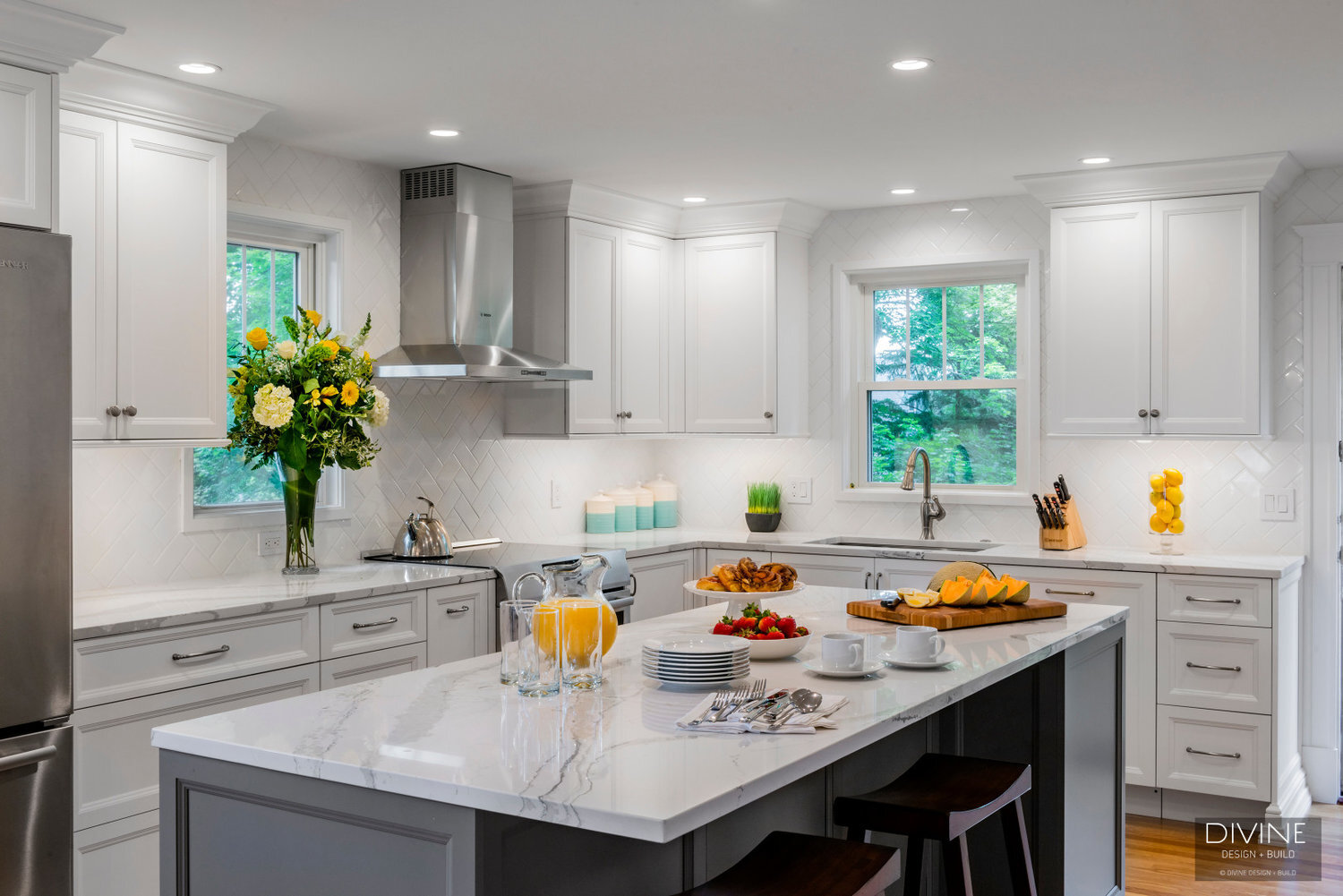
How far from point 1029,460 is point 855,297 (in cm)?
112

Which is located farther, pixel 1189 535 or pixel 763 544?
pixel 763 544

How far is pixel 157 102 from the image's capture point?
3.43m

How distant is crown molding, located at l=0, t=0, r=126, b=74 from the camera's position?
9.06 ft

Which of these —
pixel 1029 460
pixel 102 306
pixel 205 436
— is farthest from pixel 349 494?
pixel 1029 460

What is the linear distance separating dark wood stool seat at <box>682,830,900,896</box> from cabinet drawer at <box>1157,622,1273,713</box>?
2.78m

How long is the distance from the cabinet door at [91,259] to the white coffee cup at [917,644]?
2253mm

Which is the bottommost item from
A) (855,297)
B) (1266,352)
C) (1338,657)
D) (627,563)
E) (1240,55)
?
(1338,657)

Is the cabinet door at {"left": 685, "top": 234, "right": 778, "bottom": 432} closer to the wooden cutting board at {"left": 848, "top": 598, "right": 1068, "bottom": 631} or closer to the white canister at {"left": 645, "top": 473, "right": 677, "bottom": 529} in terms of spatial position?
the white canister at {"left": 645, "top": 473, "right": 677, "bottom": 529}

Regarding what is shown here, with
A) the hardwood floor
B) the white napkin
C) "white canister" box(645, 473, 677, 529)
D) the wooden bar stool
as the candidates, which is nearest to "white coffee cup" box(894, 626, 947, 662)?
the wooden bar stool

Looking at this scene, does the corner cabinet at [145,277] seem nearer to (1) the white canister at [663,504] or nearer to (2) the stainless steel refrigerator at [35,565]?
(2) the stainless steel refrigerator at [35,565]

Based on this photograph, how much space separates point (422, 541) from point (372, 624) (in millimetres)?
694

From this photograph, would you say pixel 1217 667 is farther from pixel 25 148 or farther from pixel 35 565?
pixel 25 148

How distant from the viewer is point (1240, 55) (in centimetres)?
319

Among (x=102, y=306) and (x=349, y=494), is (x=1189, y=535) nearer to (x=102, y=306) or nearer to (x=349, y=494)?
(x=349, y=494)
